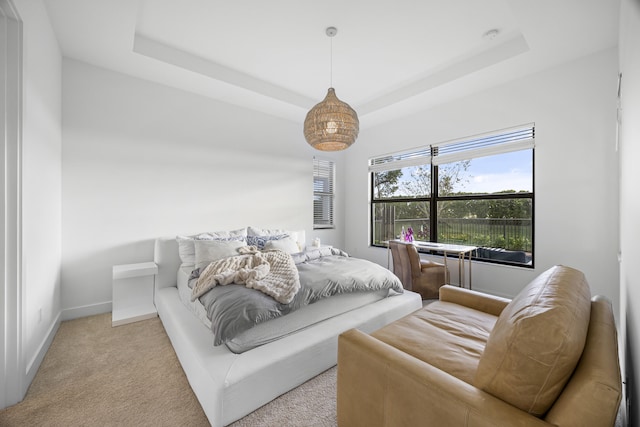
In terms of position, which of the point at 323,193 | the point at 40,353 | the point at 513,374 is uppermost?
the point at 323,193

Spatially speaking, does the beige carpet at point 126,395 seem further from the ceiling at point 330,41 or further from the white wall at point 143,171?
the ceiling at point 330,41

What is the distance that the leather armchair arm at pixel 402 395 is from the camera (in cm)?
86

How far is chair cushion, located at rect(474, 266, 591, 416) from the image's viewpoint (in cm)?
81

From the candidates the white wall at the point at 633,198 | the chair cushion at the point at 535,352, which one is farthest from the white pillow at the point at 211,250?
the white wall at the point at 633,198

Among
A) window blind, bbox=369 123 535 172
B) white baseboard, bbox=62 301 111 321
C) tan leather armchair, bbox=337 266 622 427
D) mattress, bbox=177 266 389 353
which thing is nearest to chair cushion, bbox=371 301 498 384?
tan leather armchair, bbox=337 266 622 427

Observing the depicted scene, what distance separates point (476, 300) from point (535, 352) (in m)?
1.32

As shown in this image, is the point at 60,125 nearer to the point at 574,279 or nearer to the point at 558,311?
the point at 558,311

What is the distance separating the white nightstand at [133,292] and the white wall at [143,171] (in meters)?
0.25

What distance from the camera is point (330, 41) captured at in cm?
279

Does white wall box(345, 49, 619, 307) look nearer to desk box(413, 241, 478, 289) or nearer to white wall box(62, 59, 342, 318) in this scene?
desk box(413, 241, 478, 289)

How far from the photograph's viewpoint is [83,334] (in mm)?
2490

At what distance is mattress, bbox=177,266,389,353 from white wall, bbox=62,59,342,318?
3.66 ft

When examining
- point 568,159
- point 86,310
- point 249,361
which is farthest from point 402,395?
point 86,310

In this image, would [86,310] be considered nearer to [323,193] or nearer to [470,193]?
[323,193]
